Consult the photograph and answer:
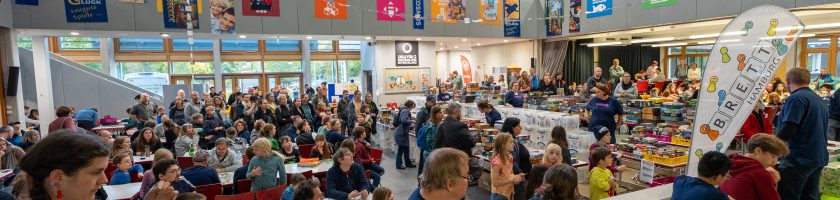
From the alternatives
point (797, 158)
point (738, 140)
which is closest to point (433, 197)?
point (797, 158)

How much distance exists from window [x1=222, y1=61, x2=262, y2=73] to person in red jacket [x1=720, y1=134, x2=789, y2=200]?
1864cm

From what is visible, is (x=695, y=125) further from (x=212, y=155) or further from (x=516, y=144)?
(x=212, y=155)

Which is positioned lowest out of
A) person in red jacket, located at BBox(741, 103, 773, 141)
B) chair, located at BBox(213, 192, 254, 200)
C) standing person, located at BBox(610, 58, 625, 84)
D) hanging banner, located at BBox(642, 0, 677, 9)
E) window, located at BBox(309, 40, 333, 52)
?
chair, located at BBox(213, 192, 254, 200)

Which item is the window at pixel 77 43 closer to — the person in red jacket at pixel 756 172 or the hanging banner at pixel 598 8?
the hanging banner at pixel 598 8

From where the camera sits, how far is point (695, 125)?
355 centimetres

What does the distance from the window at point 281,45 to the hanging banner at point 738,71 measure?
18.0 meters

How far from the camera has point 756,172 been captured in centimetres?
279

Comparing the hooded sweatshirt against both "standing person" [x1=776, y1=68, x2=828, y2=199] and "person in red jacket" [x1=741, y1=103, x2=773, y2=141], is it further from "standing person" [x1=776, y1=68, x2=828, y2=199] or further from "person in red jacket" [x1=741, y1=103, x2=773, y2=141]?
"person in red jacket" [x1=741, y1=103, x2=773, y2=141]

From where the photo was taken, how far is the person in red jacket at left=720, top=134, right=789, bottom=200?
278 cm

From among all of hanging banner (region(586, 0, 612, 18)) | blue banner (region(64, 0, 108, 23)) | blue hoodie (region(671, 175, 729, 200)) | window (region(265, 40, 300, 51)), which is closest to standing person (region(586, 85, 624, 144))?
blue hoodie (region(671, 175, 729, 200))

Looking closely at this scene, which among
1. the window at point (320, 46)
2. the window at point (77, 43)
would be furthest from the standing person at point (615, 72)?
the window at point (77, 43)

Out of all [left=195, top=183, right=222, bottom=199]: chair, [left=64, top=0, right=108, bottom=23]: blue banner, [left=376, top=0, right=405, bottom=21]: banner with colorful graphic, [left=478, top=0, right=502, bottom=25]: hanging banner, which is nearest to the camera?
[left=195, top=183, right=222, bottom=199]: chair

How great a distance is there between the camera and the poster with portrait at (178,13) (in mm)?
11172

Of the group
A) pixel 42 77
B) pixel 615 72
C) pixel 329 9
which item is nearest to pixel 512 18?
pixel 615 72
